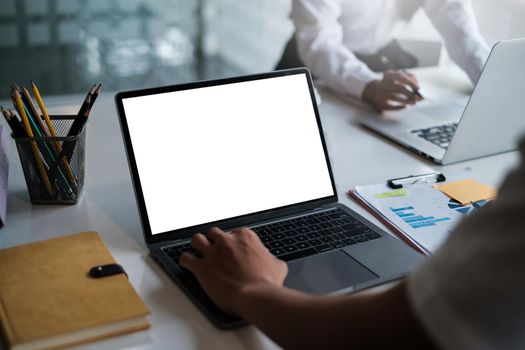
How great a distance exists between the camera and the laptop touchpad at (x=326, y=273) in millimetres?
978

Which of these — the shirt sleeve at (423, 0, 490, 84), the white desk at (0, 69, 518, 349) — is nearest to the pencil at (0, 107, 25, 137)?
the white desk at (0, 69, 518, 349)

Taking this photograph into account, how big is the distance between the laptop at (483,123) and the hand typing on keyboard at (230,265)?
0.63m

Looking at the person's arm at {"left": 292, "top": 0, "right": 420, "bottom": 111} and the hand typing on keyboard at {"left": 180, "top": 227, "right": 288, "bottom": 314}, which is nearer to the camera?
the hand typing on keyboard at {"left": 180, "top": 227, "right": 288, "bottom": 314}

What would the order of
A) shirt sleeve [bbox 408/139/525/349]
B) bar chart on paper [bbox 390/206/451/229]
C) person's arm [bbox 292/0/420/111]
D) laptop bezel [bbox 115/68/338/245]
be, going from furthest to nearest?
person's arm [bbox 292/0/420/111] → bar chart on paper [bbox 390/206/451/229] → laptop bezel [bbox 115/68/338/245] → shirt sleeve [bbox 408/139/525/349]

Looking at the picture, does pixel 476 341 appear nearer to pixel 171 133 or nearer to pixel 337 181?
pixel 171 133

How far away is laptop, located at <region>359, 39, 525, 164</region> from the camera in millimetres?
1411

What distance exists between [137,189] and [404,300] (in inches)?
21.2

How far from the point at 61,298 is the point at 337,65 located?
1290 millimetres

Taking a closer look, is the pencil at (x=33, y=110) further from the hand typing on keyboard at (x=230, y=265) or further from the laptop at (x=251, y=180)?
the hand typing on keyboard at (x=230, y=265)

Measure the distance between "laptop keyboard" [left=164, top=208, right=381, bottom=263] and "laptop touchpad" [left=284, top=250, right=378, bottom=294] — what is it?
0.02 metres

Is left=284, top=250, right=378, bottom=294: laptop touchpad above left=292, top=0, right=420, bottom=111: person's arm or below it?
below

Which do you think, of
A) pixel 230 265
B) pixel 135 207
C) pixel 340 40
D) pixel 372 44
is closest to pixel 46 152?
pixel 135 207

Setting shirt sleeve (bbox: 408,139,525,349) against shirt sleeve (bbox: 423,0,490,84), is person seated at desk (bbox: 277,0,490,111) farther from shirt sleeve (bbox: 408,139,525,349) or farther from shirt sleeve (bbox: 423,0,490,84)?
shirt sleeve (bbox: 408,139,525,349)

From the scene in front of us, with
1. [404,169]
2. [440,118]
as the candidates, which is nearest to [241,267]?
[404,169]
